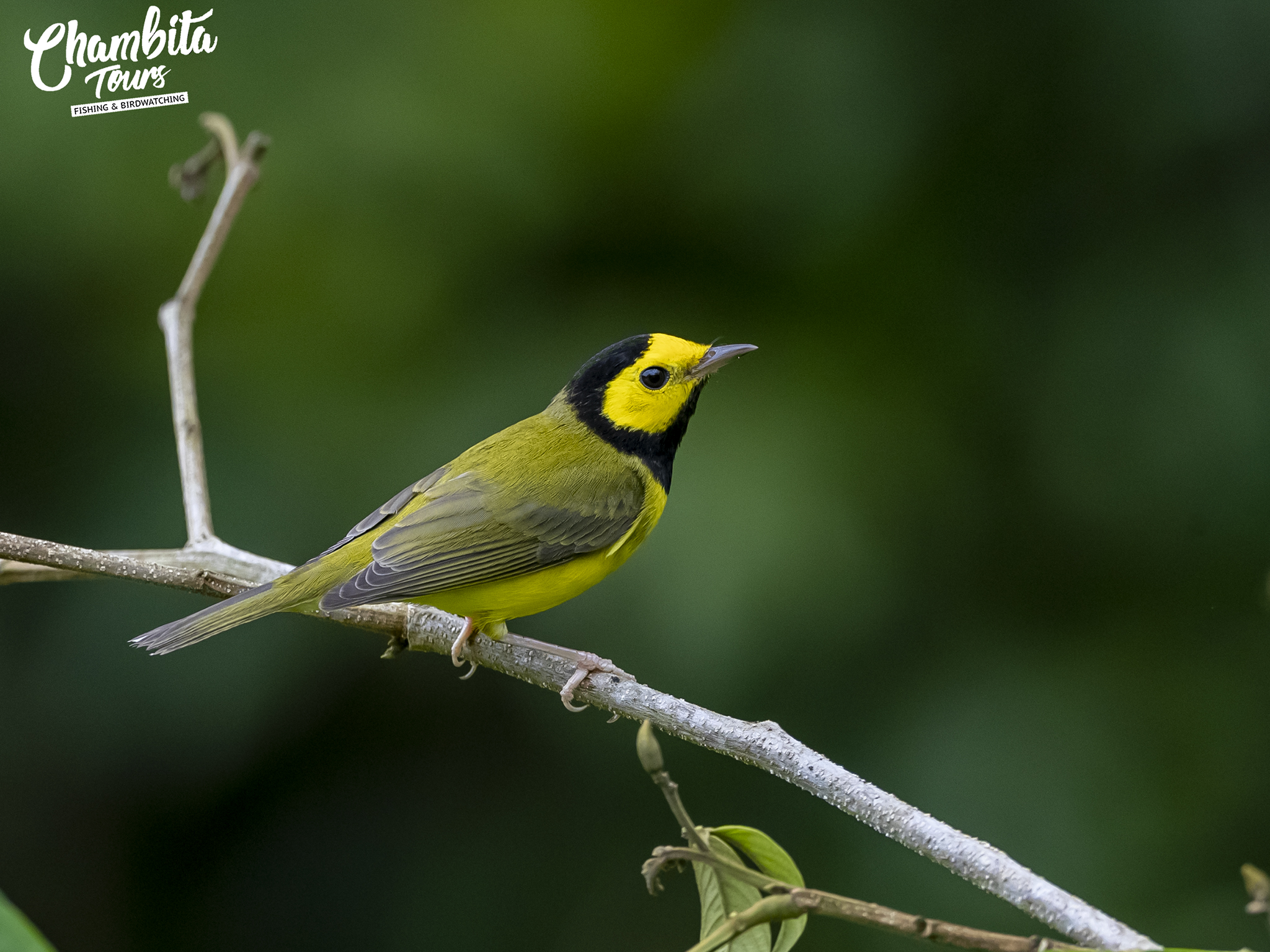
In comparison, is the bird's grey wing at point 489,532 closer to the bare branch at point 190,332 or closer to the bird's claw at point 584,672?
the bird's claw at point 584,672

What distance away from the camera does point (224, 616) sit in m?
2.76

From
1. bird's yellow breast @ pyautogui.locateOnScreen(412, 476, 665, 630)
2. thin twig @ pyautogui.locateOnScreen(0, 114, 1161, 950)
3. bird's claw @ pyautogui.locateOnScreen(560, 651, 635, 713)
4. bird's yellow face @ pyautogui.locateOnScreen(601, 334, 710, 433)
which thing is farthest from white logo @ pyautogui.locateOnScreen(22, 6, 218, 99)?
bird's claw @ pyautogui.locateOnScreen(560, 651, 635, 713)

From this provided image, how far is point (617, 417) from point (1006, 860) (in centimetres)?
218

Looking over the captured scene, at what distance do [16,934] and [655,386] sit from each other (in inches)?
109

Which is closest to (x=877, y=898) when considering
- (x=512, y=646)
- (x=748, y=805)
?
(x=748, y=805)

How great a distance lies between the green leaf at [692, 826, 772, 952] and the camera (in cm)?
161

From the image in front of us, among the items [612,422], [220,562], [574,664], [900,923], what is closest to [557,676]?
[574,664]

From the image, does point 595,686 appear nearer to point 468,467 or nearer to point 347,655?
point 468,467

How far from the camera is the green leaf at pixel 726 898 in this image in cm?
161

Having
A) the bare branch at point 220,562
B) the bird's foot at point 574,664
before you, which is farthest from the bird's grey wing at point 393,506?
the bird's foot at point 574,664

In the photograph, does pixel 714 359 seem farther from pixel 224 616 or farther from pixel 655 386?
pixel 224 616

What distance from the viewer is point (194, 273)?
10.6 ft

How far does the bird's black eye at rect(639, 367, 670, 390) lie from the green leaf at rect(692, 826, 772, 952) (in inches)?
77.9

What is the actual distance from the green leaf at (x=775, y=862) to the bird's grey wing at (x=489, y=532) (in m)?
1.39
